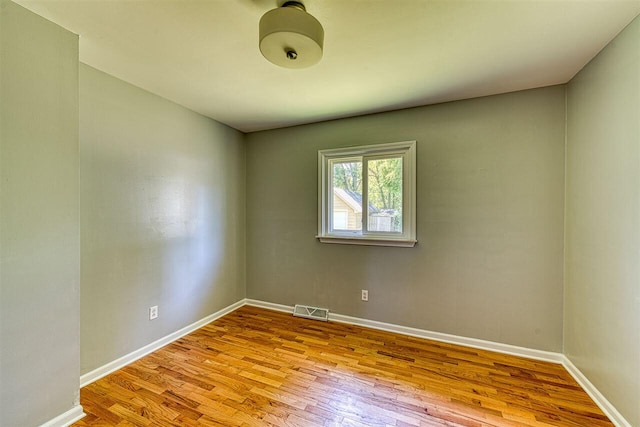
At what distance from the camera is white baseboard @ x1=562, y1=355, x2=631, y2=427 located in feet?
5.07

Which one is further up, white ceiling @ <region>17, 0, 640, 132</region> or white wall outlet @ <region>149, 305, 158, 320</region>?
white ceiling @ <region>17, 0, 640, 132</region>

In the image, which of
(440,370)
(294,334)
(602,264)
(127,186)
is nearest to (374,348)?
(440,370)

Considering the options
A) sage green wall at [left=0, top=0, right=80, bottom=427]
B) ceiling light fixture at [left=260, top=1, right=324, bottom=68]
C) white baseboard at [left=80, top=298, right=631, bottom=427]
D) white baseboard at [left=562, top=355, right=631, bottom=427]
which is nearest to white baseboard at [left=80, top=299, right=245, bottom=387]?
white baseboard at [left=80, top=298, right=631, bottom=427]

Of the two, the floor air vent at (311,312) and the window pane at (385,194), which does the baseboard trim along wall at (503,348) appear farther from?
the window pane at (385,194)

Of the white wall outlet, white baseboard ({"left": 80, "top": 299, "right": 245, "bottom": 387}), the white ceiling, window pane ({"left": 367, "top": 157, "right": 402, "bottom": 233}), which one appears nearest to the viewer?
the white ceiling

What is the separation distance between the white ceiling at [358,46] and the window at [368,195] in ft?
1.86

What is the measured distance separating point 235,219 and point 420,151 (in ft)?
7.75

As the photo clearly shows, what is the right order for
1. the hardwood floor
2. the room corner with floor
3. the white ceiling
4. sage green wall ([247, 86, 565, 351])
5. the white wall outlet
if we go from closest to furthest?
the white ceiling → the room corner with floor → the hardwood floor → sage green wall ([247, 86, 565, 351]) → the white wall outlet

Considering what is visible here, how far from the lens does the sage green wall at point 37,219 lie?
1363 millimetres

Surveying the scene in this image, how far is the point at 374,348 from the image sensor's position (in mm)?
2443

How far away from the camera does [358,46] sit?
1688 millimetres

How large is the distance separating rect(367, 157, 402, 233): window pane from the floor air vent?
1.13 metres

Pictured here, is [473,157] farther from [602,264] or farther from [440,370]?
[440,370]

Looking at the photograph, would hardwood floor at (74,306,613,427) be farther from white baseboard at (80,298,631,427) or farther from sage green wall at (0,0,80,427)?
sage green wall at (0,0,80,427)
